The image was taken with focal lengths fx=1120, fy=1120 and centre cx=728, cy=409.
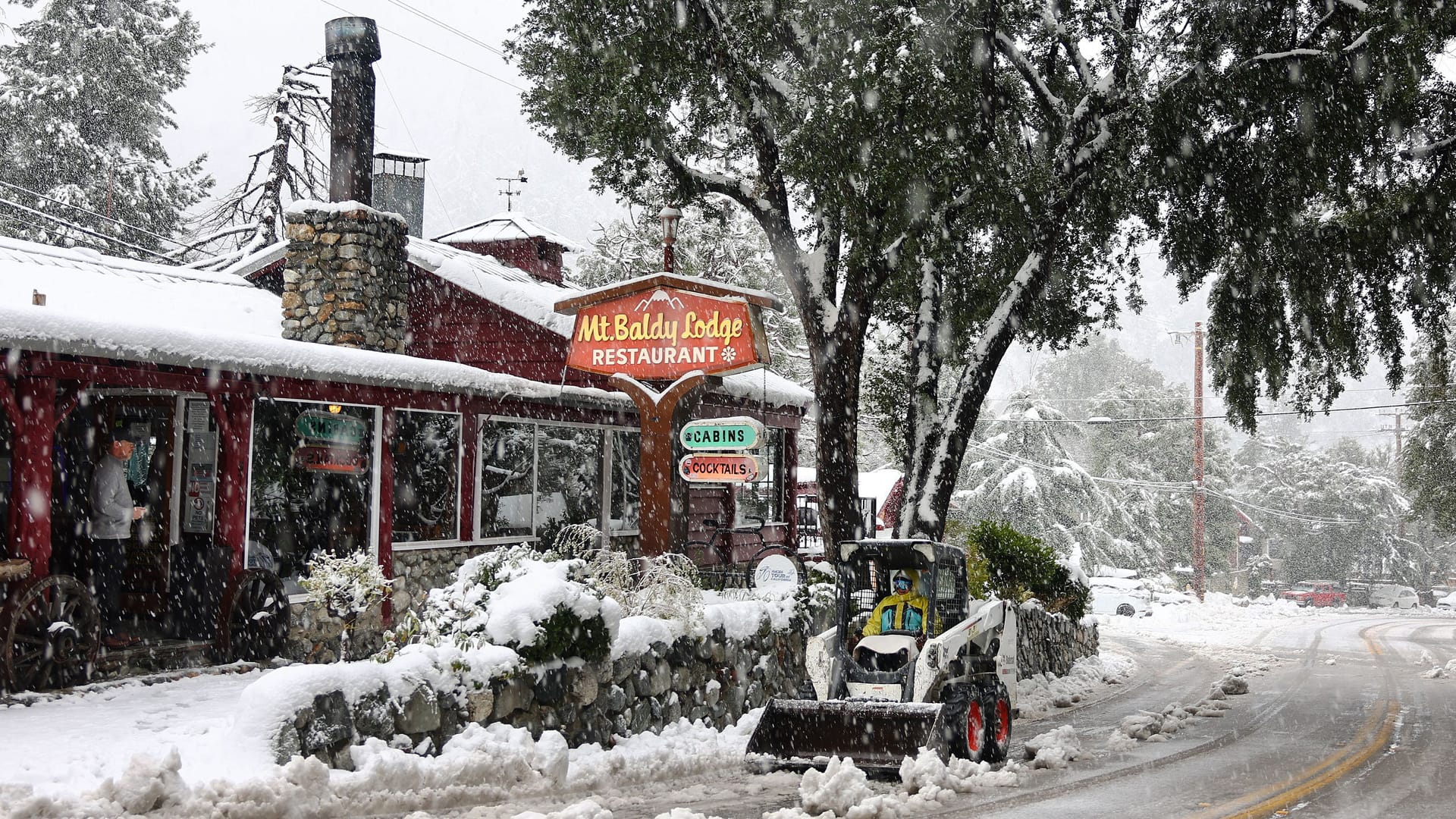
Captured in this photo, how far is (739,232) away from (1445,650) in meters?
21.6

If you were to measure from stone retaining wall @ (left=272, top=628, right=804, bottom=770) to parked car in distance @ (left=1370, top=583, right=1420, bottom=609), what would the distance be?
46.5m

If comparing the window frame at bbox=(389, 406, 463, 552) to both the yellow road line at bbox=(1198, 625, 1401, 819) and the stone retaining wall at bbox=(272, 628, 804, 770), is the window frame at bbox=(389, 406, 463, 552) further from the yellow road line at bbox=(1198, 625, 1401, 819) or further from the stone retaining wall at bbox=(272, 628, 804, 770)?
the yellow road line at bbox=(1198, 625, 1401, 819)

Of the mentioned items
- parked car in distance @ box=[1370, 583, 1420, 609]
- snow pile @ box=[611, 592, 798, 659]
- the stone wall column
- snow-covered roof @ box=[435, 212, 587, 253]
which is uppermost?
snow-covered roof @ box=[435, 212, 587, 253]

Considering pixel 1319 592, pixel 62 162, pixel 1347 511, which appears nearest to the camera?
pixel 62 162

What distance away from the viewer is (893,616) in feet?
34.0

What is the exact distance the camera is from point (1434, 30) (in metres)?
13.2

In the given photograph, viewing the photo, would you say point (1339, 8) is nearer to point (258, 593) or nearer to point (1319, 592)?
point (258, 593)

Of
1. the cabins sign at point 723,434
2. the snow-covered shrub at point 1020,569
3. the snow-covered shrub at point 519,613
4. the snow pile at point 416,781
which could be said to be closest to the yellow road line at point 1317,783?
the snow pile at point 416,781

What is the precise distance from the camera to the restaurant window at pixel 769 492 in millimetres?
20500

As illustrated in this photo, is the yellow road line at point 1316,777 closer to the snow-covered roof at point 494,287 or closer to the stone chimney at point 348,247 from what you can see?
the snow-covered roof at point 494,287

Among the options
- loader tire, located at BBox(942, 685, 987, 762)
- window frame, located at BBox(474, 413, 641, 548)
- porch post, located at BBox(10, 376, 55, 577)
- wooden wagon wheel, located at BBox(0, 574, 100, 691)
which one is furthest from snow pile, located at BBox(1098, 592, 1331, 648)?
porch post, located at BBox(10, 376, 55, 577)

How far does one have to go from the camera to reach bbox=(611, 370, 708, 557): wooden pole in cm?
A: 1132

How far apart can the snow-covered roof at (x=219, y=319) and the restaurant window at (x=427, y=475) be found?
59.5 inches

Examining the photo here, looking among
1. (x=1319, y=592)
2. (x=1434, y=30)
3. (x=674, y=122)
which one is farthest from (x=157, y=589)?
(x=1319, y=592)
